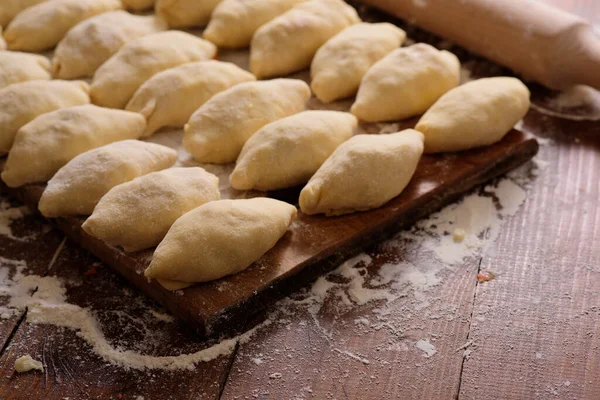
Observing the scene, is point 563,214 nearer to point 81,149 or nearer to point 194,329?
point 194,329

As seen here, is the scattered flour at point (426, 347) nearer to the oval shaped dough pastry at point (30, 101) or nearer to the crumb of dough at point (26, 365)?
the crumb of dough at point (26, 365)

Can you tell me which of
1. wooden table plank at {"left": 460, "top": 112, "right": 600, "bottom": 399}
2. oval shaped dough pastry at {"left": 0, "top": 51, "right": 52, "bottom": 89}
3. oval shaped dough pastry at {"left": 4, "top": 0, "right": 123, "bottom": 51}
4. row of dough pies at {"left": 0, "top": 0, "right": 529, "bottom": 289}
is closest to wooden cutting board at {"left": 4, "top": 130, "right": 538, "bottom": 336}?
row of dough pies at {"left": 0, "top": 0, "right": 529, "bottom": 289}

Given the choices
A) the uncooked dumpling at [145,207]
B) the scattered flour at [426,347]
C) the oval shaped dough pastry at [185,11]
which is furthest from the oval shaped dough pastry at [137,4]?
the scattered flour at [426,347]

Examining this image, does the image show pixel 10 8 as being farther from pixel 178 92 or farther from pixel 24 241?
pixel 24 241

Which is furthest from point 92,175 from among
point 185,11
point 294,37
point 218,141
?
point 185,11

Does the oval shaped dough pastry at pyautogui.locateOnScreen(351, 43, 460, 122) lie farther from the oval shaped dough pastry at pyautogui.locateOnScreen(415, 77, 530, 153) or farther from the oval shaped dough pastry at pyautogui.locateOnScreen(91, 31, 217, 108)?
the oval shaped dough pastry at pyautogui.locateOnScreen(91, 31, 217, 108)

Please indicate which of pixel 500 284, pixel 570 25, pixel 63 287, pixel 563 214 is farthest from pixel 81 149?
pixel 570 25
